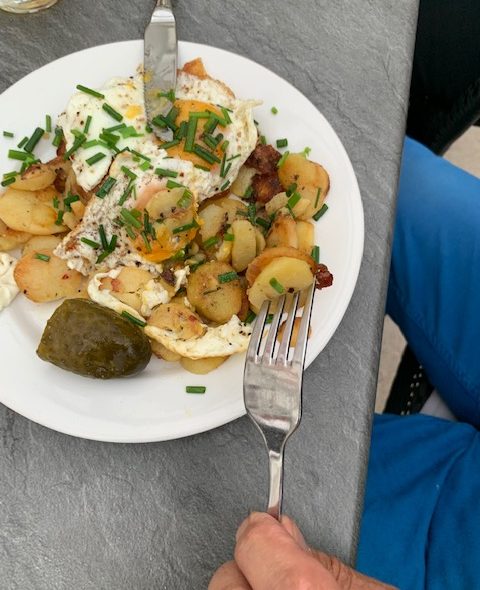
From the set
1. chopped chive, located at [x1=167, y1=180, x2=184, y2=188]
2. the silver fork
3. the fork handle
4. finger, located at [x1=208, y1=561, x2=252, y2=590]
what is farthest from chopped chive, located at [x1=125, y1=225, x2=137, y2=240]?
finger, located at [x1=208, y1=561, x2=252, y2=590]

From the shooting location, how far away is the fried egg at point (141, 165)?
1100 mm

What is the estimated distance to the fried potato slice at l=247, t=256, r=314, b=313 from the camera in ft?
3.24

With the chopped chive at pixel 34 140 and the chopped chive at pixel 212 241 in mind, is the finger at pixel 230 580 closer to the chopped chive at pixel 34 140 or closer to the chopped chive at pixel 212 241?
the chopped chive at pixel 212 241

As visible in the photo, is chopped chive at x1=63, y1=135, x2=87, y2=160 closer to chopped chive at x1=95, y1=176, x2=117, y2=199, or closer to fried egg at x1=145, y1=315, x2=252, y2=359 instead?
chopped chive at x1=95, y1=176, x2=117, y2=199

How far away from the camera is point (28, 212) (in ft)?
3.69

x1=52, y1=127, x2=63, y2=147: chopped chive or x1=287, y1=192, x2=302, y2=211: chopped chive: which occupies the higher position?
x1=287, y1=192, x2=302, y2=211: chopped chive

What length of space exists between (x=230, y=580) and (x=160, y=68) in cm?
94

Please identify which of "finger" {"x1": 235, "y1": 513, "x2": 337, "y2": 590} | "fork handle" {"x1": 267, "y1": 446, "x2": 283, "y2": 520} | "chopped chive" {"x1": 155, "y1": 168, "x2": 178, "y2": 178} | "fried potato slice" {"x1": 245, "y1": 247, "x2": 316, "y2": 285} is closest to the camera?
"finger" {"x1": 235, "y1": 513, "x2": 337, "y2": 590}

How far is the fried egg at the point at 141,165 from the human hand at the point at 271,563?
A: 20.2 inches

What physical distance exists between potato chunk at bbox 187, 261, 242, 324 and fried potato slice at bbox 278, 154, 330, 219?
188 mm

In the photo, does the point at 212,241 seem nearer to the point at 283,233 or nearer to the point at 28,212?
the point at 283,233

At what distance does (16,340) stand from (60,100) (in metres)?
0.50

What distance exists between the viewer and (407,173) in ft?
4.92

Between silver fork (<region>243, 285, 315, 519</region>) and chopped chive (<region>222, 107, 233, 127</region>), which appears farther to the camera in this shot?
chopped chive (<region>222, 107, 233, 127</region>)
